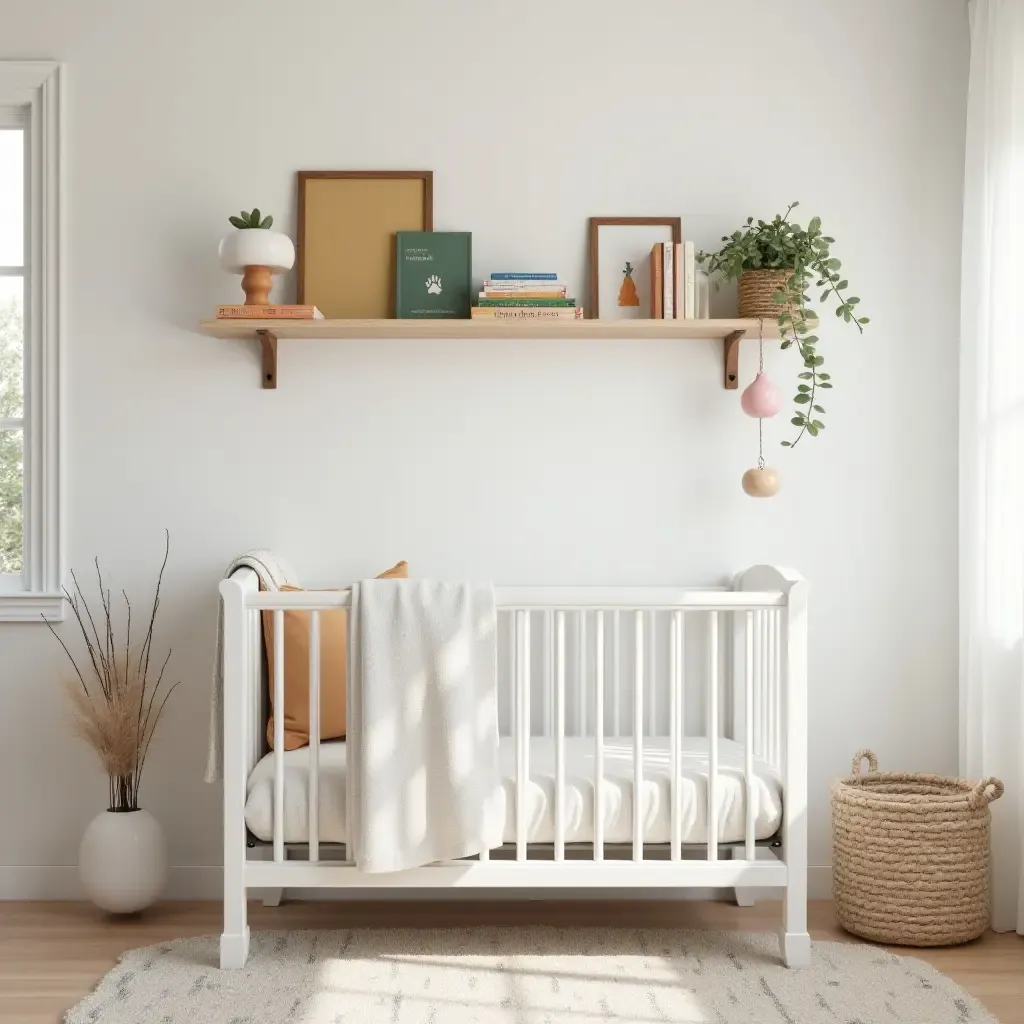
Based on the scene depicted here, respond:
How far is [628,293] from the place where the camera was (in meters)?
2.83

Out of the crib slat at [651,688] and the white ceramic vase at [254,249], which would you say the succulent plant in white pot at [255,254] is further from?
the crib slat at [651,688]

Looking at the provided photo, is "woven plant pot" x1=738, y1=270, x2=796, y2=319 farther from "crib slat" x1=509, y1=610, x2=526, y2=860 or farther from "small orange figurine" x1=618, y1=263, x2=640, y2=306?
"crib slat" x1=509, y1=610, x2=526, y2=860

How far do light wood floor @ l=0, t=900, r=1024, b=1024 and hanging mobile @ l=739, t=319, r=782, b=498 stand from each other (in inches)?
39.6

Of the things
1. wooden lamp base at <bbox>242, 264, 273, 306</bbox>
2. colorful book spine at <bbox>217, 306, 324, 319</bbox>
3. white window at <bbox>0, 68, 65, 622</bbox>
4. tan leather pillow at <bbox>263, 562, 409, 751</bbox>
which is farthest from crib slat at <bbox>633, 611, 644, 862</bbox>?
white window at <bbox>0, 68, 65, 622</bbox>

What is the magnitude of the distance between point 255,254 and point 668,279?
3.14ft

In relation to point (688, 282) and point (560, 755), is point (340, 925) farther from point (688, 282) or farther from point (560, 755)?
point (688, 282)

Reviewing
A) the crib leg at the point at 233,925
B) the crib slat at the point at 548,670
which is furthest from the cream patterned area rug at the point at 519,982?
the crib slat at the point at 548,670

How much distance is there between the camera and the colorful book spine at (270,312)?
2.66m

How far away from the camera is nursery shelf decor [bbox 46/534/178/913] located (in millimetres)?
2621

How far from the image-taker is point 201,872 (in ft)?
9.37

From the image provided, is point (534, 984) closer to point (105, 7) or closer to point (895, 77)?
point (895, 77)

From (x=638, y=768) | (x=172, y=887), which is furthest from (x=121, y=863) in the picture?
(x=638, y=768)

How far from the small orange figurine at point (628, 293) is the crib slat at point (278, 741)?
115 cm

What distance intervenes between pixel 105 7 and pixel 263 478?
122 centimetres
